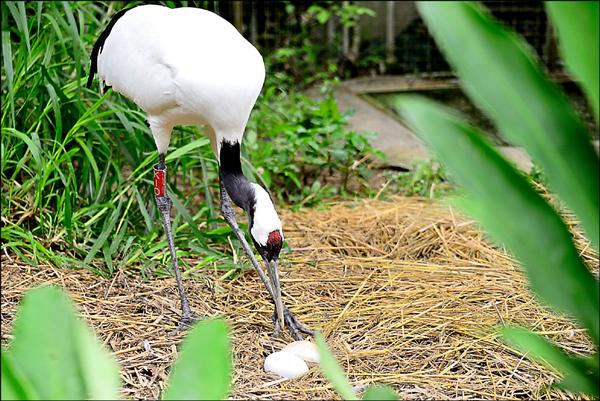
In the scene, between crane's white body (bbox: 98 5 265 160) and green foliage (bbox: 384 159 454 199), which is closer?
crane's white body (bbox: 98 5 265 160)

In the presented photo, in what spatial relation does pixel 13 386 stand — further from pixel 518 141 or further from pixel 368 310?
pixel 368 310

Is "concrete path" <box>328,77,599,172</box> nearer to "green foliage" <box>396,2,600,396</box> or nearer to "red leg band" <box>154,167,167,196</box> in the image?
"red leg band" <box>154,167,167,196</box>

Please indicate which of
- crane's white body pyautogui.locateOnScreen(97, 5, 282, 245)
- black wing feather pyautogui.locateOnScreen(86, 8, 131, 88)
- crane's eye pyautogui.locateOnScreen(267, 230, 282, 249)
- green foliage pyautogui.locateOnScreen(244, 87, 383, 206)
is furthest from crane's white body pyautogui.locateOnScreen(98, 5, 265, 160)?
→ green foliage pyautogui.locateOnScreen(244, 87, 383, 206)

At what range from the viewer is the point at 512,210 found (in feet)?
3.12

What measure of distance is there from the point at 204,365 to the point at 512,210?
1.28 feet

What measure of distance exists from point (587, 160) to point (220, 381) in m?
0.48

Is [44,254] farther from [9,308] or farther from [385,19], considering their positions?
[385,19]

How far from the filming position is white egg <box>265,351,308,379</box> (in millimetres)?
2801

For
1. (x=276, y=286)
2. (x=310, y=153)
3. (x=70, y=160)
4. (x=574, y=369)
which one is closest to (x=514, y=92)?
(x=574, y=369)

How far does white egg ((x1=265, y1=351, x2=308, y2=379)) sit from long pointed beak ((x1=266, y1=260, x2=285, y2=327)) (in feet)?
0.89

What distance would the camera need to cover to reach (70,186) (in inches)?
157

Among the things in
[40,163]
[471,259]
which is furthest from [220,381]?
[471,259]

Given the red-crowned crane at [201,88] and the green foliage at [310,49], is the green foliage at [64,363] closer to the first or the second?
the red-crowned crane at [201,88]

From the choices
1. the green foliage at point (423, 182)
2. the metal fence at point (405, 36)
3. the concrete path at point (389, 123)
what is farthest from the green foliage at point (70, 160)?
the metal fence at point (405, 36)
